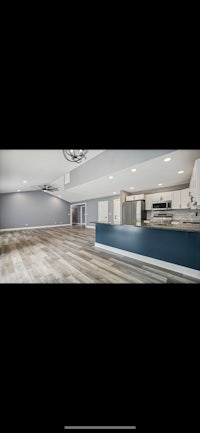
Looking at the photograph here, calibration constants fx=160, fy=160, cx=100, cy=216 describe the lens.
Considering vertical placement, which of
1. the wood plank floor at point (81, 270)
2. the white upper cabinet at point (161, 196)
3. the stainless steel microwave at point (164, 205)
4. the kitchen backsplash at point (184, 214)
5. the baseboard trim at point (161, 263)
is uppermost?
the white upper cabinet at point (161, 196)

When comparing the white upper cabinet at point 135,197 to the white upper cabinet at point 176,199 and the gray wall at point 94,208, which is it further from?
the white upper cabinet at point 176,199

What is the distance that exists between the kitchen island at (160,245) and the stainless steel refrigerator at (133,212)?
2.07m

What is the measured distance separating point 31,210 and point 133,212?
7.42 m

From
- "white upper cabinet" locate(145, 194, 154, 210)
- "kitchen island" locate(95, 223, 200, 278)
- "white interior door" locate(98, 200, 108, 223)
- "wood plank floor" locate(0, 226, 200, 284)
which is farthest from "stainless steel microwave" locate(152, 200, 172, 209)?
"white interior door" locate(98, 200, 108, 223)

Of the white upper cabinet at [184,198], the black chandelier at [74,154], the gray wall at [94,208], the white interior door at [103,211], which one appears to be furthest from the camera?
the white interior door at [103,211]

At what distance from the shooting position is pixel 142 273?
2.95m

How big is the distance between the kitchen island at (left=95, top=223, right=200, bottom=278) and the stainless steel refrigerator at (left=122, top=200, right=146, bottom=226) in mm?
2074

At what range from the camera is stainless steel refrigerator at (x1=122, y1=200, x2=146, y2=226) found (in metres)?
6.30

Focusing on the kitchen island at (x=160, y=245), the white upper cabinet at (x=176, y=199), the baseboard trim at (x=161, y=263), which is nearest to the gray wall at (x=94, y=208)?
the white upper cabinet at (x=176, y=199)

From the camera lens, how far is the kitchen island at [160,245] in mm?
2854

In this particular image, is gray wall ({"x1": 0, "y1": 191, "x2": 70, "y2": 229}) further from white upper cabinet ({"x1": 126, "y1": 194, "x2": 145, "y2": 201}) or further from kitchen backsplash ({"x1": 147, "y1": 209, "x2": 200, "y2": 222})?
kitchen backsplash ({"x1": 147, "y1": 209, "x2": 200, "y2": 222})
